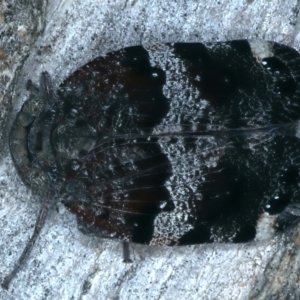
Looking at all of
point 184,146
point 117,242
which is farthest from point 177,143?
point 117,242

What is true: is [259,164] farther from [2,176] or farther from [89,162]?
[2,176]

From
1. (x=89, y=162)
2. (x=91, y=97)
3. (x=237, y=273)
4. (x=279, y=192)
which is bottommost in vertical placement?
(x=237, y=273)

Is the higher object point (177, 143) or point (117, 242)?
point (177, 143)

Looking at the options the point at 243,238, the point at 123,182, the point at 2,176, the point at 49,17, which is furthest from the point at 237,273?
the point at 49,17

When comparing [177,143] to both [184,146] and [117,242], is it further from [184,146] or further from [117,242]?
[117,242]

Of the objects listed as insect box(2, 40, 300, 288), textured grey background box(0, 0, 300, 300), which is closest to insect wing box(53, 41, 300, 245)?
insect box(2, 40, 300, 288)

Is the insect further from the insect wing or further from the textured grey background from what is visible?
the textured grey background
